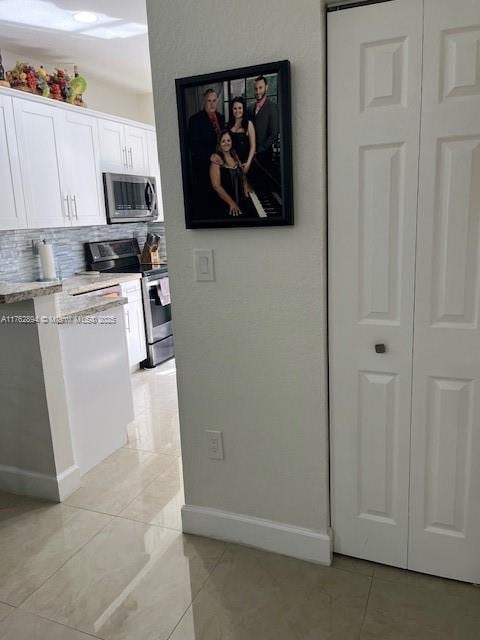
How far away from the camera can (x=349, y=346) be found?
180 centimetres

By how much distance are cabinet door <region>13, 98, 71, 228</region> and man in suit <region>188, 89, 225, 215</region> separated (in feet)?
7.54

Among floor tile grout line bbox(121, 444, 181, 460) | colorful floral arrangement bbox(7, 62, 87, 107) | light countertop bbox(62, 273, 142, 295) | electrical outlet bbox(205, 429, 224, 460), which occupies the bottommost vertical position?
floor tile grout line bbox(121, 444, 181, 460)

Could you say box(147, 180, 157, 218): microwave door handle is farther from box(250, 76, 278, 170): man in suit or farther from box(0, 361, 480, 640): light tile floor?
box(250, 76, 278, 170): man in suit

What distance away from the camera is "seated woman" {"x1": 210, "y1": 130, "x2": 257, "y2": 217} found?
1.75 meters

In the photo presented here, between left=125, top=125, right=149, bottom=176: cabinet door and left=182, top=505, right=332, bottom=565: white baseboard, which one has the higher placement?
left=125, top=125, right=149, bottom=176: cabinet door

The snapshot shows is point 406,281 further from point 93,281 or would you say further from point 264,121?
point 93,281

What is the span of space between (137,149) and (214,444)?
360 cm

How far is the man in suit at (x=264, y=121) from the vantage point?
1662mm

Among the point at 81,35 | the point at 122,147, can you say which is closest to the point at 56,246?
the point at 122,147

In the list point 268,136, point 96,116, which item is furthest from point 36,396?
point 96,116

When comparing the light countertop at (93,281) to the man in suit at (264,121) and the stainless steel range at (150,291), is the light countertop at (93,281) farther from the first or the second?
the man in suit at (264,121)

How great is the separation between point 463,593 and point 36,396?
202cm

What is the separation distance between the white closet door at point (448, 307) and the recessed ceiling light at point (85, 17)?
2428mm

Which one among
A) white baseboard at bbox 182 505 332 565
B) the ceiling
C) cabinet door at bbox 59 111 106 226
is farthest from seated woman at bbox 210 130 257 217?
cabinet door at bbox 59 111 106 226
